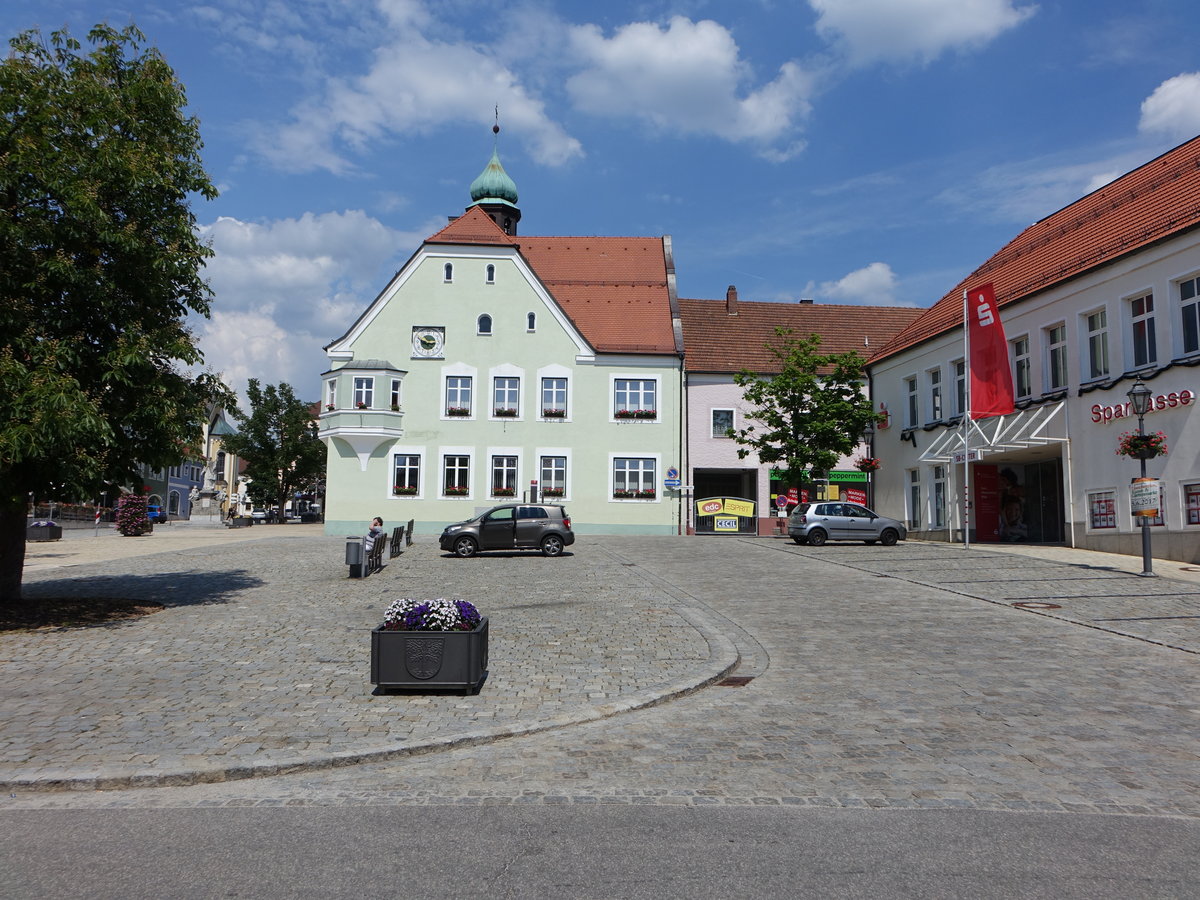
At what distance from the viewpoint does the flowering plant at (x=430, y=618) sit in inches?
364

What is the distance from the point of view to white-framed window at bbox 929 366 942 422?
118 feet

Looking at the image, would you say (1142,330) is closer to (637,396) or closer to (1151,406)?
(1151,406)

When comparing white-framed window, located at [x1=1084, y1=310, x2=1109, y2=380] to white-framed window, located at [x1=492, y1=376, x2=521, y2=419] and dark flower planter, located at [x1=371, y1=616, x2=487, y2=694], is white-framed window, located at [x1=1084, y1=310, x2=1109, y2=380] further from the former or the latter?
white-framed window, located at [x1=492, y1=376, x2=521, y2=419]

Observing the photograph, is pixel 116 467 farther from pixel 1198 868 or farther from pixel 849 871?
pixel 1198 868

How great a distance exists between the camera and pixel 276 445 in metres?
72.1

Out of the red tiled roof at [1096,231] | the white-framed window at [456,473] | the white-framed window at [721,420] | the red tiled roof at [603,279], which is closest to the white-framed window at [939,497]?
the red tiled roof at [1096,231]

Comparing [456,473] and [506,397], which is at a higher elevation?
[506,397]

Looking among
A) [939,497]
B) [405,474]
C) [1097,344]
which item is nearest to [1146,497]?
[1097,344]

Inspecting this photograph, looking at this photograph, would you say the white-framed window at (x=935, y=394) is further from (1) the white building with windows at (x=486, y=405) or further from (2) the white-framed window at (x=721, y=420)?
(1) the white building with windows at (x=486, y=405)

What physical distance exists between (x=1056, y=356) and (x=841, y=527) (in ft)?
27.8

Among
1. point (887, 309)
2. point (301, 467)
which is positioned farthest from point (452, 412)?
point (301, 467)

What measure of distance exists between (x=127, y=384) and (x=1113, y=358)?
24.2 metres

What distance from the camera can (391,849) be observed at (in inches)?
204

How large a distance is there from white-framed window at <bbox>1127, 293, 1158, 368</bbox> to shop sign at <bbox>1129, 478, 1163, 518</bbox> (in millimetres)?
6493
